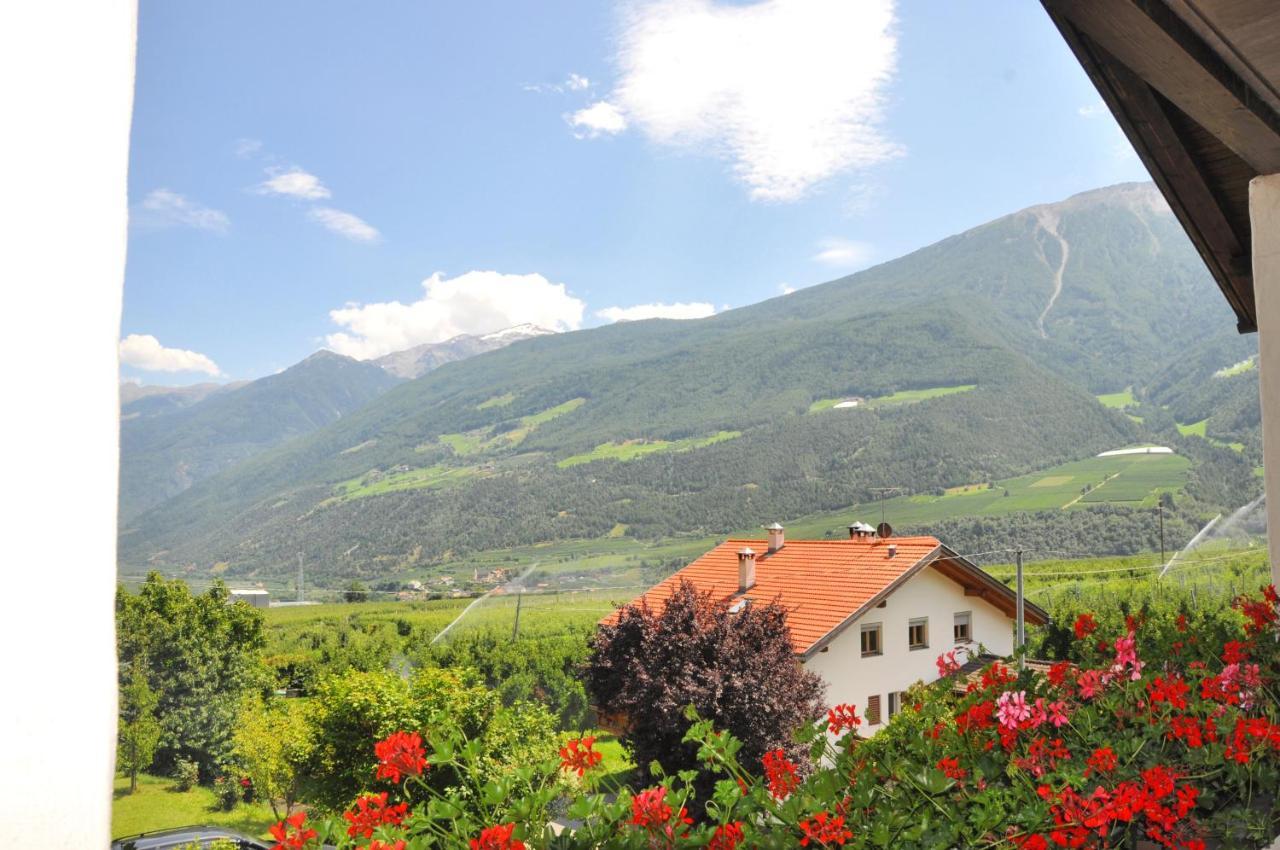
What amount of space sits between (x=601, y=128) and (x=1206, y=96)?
241 ft

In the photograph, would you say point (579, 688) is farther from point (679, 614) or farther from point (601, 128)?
point (601, 128)

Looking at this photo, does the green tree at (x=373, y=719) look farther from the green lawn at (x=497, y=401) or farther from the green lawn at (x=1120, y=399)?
the green lawn at (x=497, y=401)

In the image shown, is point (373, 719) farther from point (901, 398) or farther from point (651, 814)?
point (901, 398)

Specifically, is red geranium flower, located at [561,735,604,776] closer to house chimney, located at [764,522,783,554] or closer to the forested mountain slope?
house chimney, located at [764,522,783,554]

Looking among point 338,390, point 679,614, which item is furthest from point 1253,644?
point 338,390

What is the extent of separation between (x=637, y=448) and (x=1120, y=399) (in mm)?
30592

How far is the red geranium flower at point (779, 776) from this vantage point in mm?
1125

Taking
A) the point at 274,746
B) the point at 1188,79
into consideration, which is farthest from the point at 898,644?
the point at 1188,79

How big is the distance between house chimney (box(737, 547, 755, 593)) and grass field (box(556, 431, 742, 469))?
3749cm

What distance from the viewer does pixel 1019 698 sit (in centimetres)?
123

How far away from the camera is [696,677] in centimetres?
797

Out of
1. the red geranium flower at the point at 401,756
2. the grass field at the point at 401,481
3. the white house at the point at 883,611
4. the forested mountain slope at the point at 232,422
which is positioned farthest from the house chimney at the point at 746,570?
the grass field at the point at 401,481

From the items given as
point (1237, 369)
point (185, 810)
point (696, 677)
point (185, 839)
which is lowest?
point (185, 810)

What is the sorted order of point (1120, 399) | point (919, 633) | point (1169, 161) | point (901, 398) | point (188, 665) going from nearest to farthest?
point (1169, 161) → point (919, 633) → point (188, 665) → point (1120, 399) → point (901, 398)
